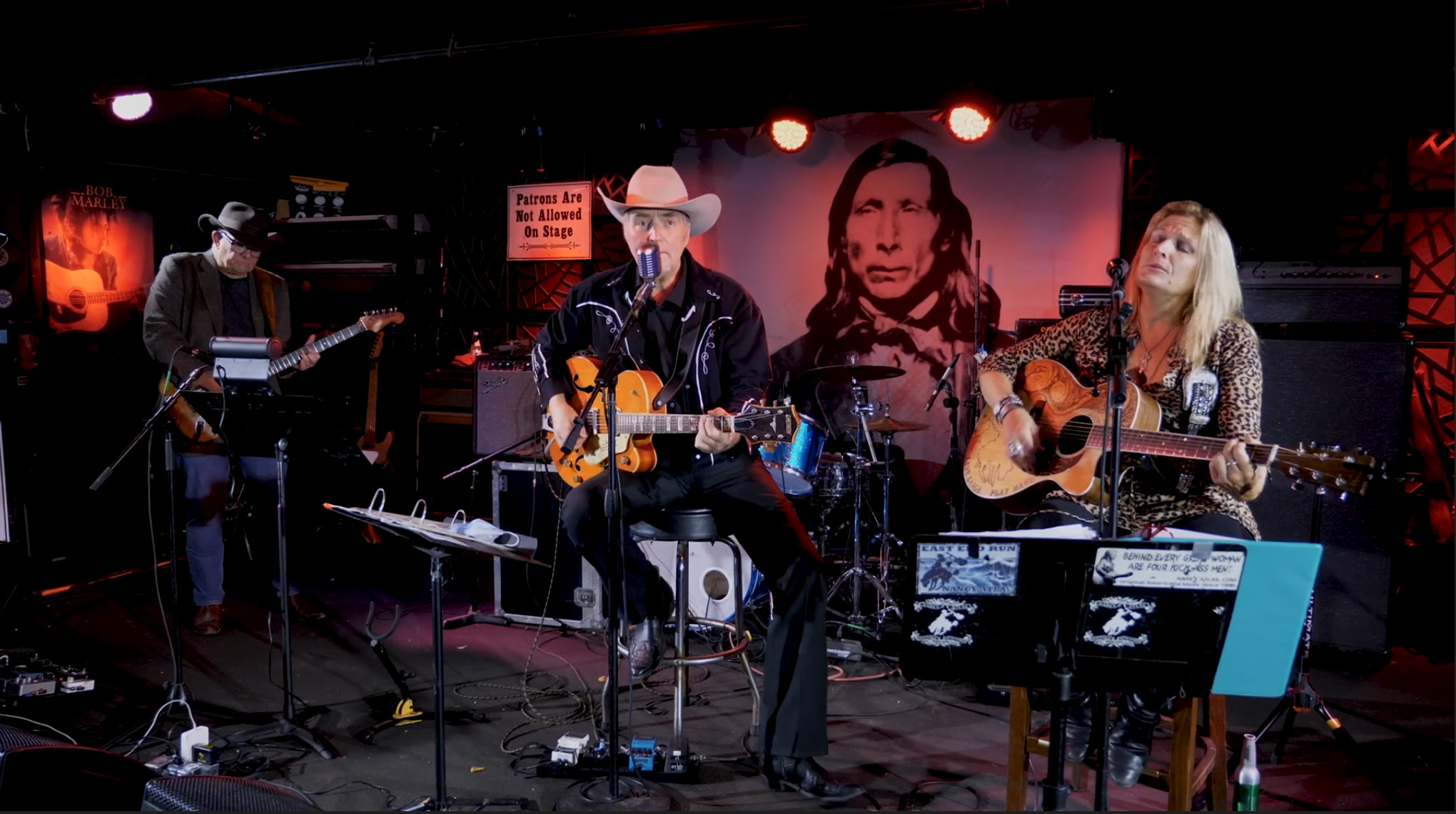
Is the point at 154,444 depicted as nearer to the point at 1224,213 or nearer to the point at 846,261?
the point at 846,261

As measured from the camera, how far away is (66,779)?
2.33 meters

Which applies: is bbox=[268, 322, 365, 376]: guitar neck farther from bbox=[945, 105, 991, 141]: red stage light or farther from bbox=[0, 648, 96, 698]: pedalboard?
bbox=[945, 105, 991, 141]: red stage light

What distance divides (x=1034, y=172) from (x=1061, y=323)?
157 inches

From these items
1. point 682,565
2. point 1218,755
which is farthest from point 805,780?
point 1218,755

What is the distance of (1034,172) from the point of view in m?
7.56

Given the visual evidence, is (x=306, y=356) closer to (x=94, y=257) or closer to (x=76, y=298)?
(x=76, y=298)

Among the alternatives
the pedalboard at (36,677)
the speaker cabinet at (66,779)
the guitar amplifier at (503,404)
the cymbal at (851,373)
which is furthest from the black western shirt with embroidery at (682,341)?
the pedalboard at (36,677)

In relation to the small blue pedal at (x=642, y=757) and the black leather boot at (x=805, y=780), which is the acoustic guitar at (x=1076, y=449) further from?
the small blue pedal at (x=642, y=757)

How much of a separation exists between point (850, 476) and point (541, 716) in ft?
9.42

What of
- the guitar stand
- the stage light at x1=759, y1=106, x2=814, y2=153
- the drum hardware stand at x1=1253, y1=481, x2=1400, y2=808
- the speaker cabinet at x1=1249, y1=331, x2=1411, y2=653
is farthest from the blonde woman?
the stage light at x1=759, y1=106, x2=814, y2=153

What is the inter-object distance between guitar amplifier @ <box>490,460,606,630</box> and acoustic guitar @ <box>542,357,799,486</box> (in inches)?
56.8

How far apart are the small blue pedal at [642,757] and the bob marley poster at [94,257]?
6743mm

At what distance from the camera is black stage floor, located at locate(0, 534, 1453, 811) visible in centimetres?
387

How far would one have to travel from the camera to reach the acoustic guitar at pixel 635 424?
12.8ft
